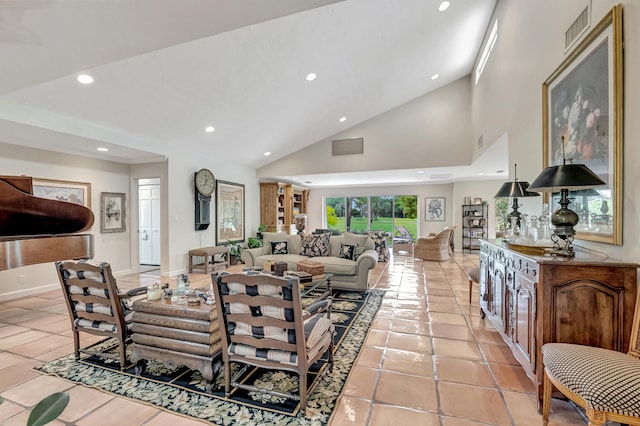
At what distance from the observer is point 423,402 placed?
1.96m

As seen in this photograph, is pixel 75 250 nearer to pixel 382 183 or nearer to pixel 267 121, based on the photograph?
pixel 267 121

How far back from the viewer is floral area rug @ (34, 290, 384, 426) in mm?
1821

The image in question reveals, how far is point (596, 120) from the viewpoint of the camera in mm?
2002

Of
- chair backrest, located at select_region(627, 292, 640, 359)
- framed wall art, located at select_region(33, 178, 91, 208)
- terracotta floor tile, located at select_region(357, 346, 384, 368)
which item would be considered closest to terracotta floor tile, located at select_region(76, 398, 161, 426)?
terracotta floor tile, located at select_region(357, 346, 384, 368)

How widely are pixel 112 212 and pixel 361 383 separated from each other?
581 cm

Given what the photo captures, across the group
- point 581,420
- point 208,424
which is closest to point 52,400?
point 208,424

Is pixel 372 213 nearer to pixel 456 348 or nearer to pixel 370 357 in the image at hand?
pixel 456 348

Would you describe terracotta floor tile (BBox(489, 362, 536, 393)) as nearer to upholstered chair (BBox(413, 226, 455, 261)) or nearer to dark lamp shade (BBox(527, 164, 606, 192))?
dark lamp shade (BBox(527, 164, 606, 192))

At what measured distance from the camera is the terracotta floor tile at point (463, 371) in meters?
2.20

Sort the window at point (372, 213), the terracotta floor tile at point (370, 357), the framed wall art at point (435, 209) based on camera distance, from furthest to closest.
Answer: the window at point (372, 213), the framed wall art at point (435, 209), the terracotta floor tile at point (370, 357)

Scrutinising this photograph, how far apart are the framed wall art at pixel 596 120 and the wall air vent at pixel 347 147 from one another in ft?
16.5

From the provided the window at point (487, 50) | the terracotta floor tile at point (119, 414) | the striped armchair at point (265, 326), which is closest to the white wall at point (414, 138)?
the window at point (487, 50)

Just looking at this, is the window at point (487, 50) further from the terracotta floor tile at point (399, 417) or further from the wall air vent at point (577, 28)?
the terracotta floor tile at point (399, 417)

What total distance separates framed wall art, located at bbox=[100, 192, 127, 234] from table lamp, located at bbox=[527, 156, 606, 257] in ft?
21.7
